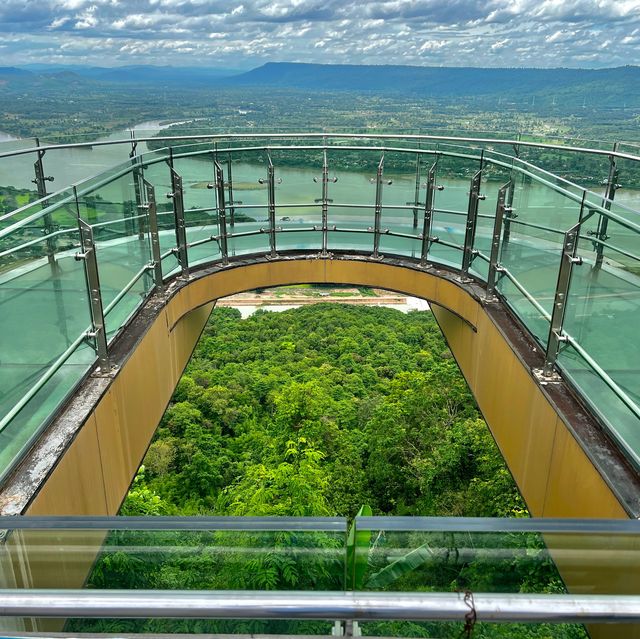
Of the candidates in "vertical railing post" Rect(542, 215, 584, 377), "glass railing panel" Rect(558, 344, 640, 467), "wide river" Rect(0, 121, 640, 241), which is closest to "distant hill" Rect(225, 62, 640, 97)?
"wide river" Rect(0, 121, 640, 241)

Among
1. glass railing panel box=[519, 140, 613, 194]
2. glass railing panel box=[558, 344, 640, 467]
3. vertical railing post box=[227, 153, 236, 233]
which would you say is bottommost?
glass railing panel box=[558, 344, 640, 467]

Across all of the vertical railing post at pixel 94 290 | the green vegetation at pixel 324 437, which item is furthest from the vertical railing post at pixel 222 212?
the green vegetation at pixel 324 437

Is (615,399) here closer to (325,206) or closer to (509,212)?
(509,212)

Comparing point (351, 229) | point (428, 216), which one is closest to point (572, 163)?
point (428, 216)

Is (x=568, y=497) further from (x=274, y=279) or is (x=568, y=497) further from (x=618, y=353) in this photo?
(x=274, y=279)

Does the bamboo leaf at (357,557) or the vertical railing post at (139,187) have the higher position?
the vertical railing post at (139,187)

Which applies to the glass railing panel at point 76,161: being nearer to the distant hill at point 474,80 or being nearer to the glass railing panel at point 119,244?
the glass railing panel at point 119,244

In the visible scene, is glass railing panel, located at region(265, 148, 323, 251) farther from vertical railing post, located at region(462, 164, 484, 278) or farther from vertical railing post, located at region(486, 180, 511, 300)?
vertical railing post, located at region(486, 180, 511, 300)
